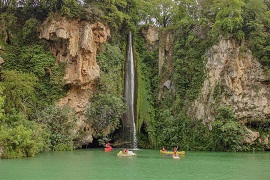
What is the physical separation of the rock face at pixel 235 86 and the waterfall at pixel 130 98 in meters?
5.31

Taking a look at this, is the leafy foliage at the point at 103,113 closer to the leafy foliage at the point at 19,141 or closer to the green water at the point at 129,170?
the leafy foliage at the point at 19,141

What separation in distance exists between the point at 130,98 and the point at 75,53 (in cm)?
665

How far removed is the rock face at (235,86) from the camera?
29656mm

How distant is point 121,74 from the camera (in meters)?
33.5

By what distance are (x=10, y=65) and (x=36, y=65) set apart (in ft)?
6.59

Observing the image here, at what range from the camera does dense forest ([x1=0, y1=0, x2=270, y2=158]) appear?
27.4 m

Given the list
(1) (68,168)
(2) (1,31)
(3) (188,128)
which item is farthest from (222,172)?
(2) (1,31)

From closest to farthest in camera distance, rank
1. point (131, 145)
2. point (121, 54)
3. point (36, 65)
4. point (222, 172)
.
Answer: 1. point (222, 172)
2. point (36, 65)
3. point (131, 145)
4. point (121, 54)

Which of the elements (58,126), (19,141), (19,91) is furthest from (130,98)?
(19,141)

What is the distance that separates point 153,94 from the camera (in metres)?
34.9

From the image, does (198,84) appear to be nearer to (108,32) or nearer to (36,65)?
(108,32)

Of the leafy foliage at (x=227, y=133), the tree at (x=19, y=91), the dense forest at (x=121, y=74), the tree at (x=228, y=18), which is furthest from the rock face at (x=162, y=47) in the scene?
the tree at (x=19, y=91)

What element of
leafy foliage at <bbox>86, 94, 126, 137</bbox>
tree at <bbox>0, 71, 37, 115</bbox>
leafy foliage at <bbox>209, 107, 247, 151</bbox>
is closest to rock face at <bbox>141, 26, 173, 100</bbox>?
leafy foliage at <bbox>86, 94, 126, 137</bbox>

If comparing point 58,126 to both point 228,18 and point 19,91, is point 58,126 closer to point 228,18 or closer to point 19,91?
point 19,91
